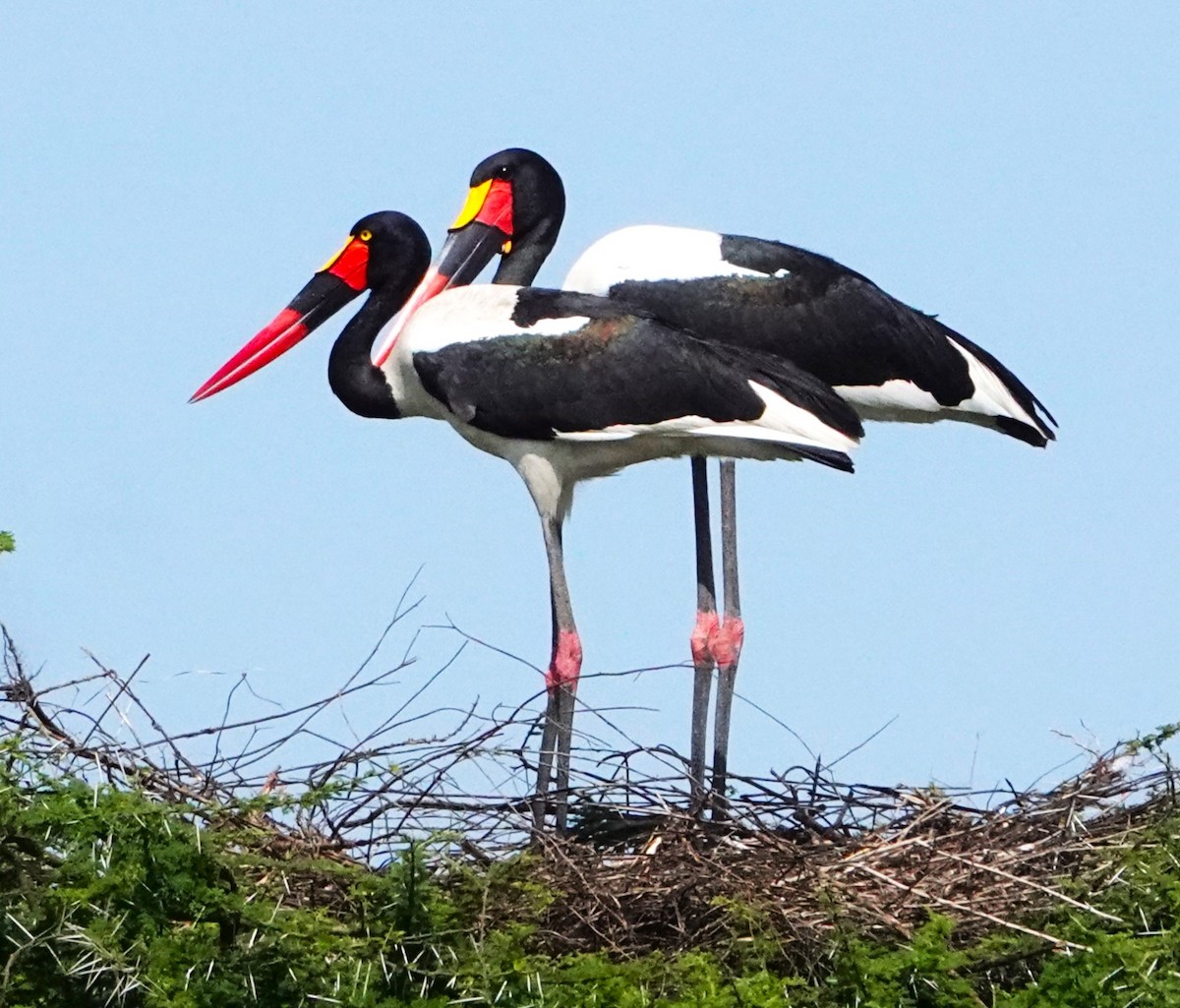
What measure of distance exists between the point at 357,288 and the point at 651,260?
3.96ft

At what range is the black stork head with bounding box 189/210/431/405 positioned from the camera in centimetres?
896

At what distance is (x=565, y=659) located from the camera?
8.46 metres

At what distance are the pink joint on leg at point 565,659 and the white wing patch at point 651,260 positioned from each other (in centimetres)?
123

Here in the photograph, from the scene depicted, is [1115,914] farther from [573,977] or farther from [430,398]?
[430,398]

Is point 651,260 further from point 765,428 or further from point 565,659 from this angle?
point 565,659

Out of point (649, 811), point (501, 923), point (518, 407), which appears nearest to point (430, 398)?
point (518, 407)

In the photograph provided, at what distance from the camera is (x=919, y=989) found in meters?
6.05

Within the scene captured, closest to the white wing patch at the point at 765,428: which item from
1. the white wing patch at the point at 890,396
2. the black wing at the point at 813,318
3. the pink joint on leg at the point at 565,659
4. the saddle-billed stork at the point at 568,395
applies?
the saddle-billed stork at the point at 568,395

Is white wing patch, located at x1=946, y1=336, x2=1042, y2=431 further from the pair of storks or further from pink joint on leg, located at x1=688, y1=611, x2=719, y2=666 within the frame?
pink joint on leg, located at x1=688, y1=611, x2=719, y2=666

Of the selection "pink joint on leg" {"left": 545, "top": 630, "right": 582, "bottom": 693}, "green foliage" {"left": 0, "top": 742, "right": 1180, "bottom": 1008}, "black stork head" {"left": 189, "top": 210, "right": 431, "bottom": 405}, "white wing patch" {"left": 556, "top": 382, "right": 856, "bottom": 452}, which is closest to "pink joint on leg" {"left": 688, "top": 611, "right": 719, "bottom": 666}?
"pink joint on leg" {"left": 545, "top": 630, "right": 582, "bottom": 693}

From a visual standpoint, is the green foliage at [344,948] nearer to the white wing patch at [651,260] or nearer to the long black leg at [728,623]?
the long black leg at [728,623]

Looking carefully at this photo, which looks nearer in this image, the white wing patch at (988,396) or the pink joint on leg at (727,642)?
the pink joint on leg at (727,642)

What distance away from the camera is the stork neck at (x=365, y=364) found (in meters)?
8.59

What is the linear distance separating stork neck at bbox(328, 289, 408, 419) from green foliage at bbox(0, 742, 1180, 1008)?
2548mm
